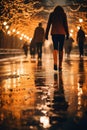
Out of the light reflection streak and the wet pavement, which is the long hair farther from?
the light reflection streak

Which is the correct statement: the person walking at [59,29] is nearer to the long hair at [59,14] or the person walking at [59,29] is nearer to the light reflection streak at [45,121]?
the long hair at [59,14]

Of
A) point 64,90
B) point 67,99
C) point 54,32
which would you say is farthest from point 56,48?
point 67,99

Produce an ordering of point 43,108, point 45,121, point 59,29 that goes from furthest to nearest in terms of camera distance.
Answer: point 59,29
point 43,108
point 45,121

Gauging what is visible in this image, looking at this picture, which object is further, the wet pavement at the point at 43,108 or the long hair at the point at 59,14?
the long hair at the point at 59,14

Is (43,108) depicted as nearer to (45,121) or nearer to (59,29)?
(45,121)

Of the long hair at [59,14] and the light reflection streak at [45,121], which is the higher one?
the long hair at [59,14]

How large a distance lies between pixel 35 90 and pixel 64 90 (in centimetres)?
48

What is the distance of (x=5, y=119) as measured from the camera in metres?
4.80

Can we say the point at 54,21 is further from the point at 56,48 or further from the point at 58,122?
the point at 58,122

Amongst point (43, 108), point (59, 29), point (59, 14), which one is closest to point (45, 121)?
point (43, 108)

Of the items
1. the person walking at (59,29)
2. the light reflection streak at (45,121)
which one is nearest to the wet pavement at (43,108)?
the light reflection streak at (45,121)

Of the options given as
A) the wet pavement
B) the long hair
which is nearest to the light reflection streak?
the wet pavement

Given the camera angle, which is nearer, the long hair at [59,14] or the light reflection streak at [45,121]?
the light reflection streak at [45,121]

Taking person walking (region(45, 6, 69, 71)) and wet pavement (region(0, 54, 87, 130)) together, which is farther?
person walking (region(45, 6, 69, 71))
